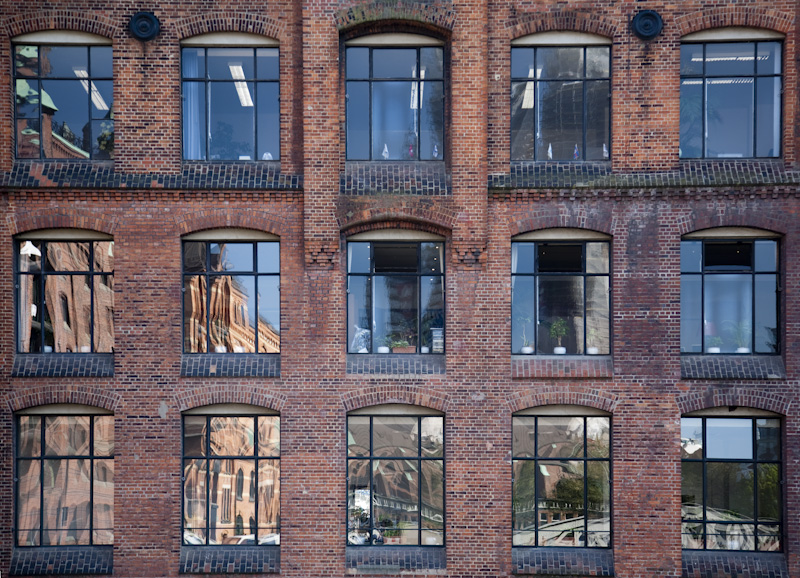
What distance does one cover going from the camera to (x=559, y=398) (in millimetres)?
12062

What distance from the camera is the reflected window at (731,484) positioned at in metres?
12.2

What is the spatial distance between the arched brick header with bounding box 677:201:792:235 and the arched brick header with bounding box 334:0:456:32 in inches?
236

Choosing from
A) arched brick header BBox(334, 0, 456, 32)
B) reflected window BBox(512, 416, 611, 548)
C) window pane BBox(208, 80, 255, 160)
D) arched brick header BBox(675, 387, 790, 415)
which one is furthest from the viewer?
window pane BBox(208, 80, 255, 160)

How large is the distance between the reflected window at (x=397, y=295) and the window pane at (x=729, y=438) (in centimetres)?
556

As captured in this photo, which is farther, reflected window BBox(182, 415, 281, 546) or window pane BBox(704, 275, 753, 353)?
window pane BBox(704, 275, 753, 353)

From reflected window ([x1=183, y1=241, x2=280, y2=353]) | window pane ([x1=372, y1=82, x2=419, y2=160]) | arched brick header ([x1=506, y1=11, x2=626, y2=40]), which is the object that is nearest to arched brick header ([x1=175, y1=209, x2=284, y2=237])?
reflected window ([x1=183, y1=241, x2=280, y2=353])

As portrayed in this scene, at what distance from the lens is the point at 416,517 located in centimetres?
1232

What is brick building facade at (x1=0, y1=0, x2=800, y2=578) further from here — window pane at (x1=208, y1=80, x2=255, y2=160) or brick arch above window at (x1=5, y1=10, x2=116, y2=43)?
window pane at (x1=208, y1=80, x2=255, y2=160)

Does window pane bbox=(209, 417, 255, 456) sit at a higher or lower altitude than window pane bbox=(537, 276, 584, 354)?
lower

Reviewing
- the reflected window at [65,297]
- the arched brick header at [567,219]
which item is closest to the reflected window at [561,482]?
the arched brick header at [567,219]

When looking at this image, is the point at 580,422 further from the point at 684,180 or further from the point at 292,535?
the point at 292,535

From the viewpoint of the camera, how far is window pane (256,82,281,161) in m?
12.6

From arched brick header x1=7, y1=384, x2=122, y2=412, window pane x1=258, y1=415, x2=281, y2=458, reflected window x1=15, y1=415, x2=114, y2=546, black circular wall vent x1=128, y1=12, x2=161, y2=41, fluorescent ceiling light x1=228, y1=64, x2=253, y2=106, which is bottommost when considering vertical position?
reflected window x1=15, y1=415, x2=114, y2=546

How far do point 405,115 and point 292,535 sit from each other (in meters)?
8.55
